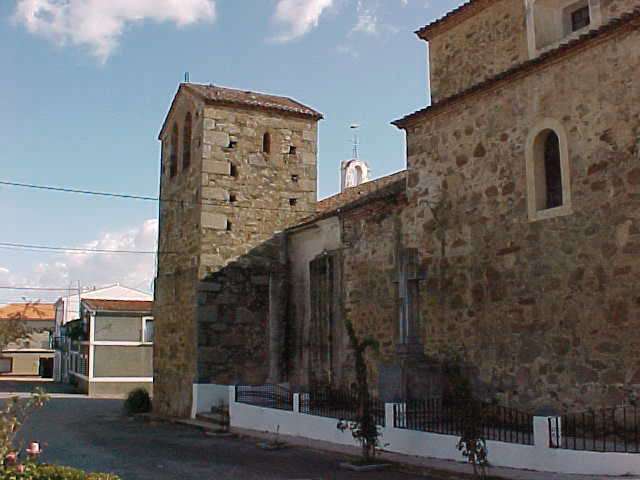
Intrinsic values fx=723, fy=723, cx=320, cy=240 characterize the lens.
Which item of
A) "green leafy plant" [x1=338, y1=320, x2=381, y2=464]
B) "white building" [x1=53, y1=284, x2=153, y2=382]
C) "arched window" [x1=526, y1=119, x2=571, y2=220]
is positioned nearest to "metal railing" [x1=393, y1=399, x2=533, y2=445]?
"green leafy plant" [x1=338, y1=320, x2=381, y2=464]

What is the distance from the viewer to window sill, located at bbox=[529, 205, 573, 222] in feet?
35.3

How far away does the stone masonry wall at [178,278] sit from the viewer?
18391mm

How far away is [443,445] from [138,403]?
12.8 metres

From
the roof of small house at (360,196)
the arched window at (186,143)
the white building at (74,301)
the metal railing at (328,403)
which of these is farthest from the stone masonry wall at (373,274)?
the white building at (74,301)

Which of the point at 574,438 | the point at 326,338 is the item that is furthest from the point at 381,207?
the point at 574,438

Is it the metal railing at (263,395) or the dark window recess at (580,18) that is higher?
the dark window recess at (580,18)

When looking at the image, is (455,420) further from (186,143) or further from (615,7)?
(186,143)

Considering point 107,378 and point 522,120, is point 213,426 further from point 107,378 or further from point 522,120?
point 107,378

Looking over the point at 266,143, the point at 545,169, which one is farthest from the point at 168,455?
the point at 266,143

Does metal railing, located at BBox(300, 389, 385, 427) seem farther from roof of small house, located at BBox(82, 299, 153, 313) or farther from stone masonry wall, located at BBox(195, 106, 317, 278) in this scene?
roof of small house, located at BBox(82, 299, 153, 313)

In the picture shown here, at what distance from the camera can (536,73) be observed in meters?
11.5

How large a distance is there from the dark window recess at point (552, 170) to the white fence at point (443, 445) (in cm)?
383

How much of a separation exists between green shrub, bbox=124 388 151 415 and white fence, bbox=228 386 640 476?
6071 millimetres

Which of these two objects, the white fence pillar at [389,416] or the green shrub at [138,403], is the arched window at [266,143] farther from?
the white fence pillar at [389,416]
